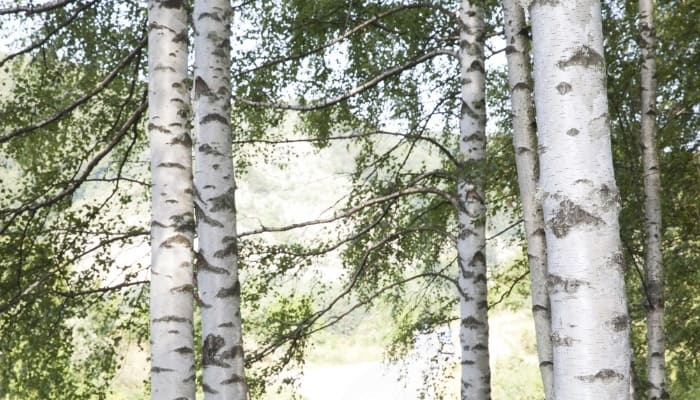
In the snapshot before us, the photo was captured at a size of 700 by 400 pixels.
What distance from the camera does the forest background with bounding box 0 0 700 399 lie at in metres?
4.78

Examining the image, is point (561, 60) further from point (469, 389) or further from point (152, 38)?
point (469, 389)

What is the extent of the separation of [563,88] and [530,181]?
1603mm

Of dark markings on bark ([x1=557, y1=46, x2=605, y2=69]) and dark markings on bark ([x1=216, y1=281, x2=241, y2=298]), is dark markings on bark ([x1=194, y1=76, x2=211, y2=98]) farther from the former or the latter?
dark markings on bark ([x1=557, y1=46, x2=605, y2=69])

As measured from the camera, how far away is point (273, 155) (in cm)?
653

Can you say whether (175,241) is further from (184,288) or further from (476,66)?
(476,66)

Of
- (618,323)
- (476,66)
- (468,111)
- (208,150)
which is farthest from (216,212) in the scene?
(476,66)

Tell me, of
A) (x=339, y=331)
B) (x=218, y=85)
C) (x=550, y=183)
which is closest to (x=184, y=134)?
(x=218, y=85)

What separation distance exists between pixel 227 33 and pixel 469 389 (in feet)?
9.33

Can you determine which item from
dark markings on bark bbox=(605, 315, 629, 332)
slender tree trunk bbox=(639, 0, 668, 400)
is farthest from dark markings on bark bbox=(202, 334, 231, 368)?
slender tree trunk bbox=(639, 0, 668, 400)

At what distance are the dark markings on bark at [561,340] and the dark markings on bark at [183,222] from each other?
1827mm

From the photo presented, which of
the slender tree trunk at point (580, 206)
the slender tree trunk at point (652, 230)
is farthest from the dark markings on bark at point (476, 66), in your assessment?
the slender tree trunk at point (580, 206)

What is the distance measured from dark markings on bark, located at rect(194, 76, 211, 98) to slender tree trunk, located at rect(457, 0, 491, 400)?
1.90 m

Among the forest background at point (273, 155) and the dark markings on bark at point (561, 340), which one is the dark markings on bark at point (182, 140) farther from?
the dark markings on bark at point (561, 340)

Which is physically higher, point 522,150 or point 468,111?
point 468,111
